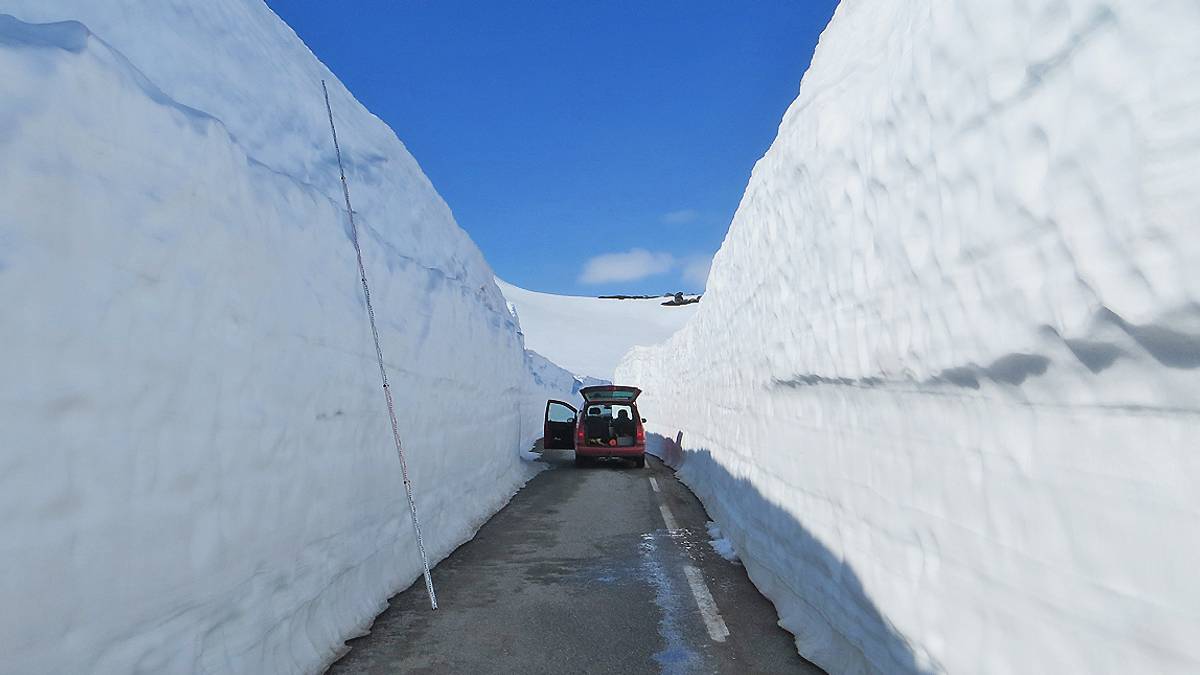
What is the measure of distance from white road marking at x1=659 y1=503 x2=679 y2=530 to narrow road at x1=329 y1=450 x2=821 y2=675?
2.9 inches

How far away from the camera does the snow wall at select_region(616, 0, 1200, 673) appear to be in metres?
1.96

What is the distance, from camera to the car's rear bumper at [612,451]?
17.2 meters

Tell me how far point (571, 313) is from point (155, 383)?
105716 millimetres

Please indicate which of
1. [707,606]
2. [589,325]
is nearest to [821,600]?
[707,606]

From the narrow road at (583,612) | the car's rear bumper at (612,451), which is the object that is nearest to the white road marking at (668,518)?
the narrow road at (583,612)

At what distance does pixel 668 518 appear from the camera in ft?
32.4

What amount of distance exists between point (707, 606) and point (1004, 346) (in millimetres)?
3724

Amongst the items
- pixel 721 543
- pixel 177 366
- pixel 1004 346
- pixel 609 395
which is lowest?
pixel 721 543

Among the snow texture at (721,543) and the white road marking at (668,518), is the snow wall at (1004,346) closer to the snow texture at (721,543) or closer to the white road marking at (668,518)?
the snow texture at (721,543)

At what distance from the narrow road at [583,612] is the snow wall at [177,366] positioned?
52 centimetres

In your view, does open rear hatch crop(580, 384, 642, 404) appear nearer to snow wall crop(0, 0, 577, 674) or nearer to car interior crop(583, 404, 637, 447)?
car interior crop(583, 404, 637, 447)

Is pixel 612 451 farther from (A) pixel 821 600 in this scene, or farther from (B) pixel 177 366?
(B) pixel 177 366

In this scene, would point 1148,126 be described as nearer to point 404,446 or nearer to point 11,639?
point 11,639

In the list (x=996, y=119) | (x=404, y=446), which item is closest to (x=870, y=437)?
(x=996, y=119)
